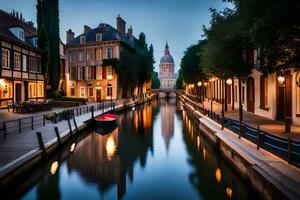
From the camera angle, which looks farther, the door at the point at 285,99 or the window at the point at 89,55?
the window at the point at 89,55

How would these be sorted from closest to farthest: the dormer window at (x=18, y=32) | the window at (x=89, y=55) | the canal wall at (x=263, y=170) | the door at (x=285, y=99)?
the canal wall at (x=263, y=170) < the door at (x=285, y=99) < the dormer window at (x=18, y=32) < the window at (x=89, y=55)

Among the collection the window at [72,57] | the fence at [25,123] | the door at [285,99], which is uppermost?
the window at [72,57]

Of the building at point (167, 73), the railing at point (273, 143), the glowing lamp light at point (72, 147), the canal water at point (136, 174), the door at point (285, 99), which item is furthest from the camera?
the building at point (167, 73)

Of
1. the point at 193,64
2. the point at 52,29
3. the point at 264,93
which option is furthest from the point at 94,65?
the point at 264,93

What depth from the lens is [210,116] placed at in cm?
2209

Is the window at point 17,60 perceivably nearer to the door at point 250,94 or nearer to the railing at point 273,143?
the door at point 250,94

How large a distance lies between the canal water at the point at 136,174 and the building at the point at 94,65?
1204 inches

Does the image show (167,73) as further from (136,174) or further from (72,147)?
(136,174)

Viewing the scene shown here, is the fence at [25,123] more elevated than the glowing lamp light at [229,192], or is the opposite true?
the fence at [25,123]

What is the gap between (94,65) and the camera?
50875 mm

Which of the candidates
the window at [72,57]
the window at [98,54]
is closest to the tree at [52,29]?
the window at [98,54]

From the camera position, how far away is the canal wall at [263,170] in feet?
23.3

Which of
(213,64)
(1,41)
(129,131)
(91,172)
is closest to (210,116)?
(213,64)

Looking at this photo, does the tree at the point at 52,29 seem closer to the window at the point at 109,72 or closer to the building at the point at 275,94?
the window at the point at 109,72
